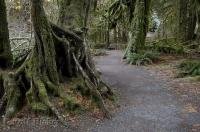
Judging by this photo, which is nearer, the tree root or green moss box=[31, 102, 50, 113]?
green moss box=[31, 102, 50, 113]

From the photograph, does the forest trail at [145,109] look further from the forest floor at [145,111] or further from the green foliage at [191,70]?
the green foliage at [191,70]

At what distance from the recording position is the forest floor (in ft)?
26.8

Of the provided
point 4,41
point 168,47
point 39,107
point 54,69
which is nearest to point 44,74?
point 54,69

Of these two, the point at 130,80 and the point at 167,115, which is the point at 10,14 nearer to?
the point at 130,80

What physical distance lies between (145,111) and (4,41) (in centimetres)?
429

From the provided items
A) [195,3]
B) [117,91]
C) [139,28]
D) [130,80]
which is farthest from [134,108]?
[195,3]

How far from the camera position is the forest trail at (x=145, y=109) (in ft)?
27.1

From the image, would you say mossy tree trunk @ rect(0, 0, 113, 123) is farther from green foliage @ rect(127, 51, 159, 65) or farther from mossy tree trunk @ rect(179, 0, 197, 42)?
mossy tree trunk @ rect(179, 0, 197, 42)

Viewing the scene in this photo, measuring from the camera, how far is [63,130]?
7945 millimetres

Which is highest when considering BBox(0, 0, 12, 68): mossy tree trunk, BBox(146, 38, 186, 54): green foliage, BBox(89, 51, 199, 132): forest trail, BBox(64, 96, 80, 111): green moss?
BBox(0, 0, 12, 68): mossy tree trunk

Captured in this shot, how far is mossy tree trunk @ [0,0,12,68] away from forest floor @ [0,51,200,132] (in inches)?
94.1

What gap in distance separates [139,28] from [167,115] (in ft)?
39.8

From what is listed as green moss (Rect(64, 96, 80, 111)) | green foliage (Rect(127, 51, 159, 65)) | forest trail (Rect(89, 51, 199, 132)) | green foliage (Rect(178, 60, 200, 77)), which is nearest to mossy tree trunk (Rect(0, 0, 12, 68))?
green moss (Rect(64, 96, 80, 111))

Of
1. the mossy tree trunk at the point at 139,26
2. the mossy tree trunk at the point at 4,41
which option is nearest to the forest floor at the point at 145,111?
the mossy tree trunk at the point at 4,41
